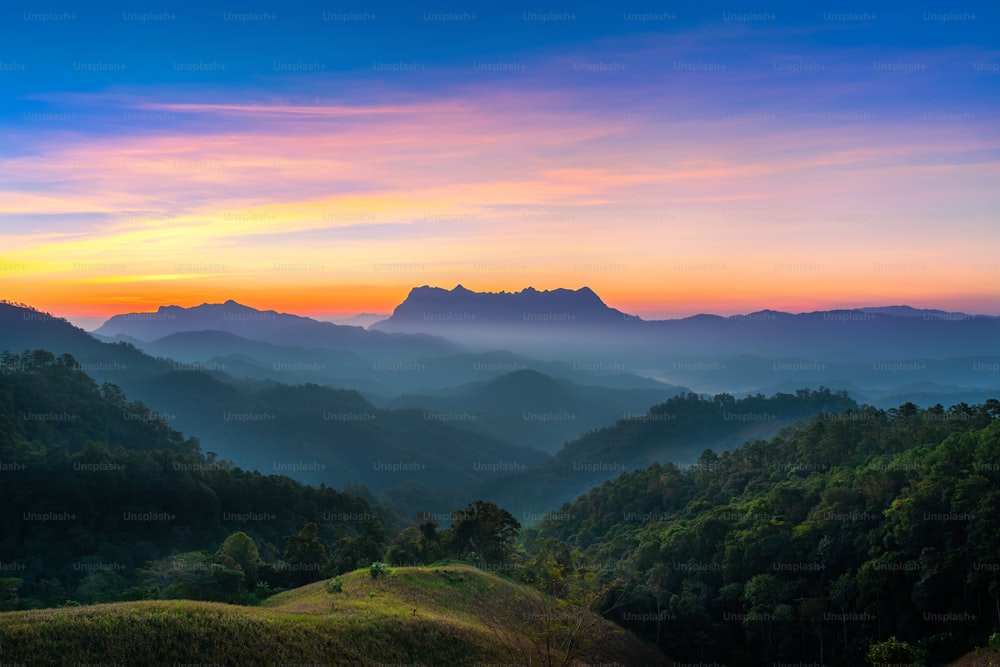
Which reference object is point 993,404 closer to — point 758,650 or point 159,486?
point 758,650

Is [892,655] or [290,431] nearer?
[892,655]

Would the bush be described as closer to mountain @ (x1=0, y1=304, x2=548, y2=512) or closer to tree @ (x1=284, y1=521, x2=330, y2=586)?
tree @ (x1=284, y1=521, x2=330, y2=586)

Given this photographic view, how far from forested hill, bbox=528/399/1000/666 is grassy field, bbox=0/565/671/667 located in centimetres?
1018

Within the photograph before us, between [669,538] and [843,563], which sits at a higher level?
[843,563]

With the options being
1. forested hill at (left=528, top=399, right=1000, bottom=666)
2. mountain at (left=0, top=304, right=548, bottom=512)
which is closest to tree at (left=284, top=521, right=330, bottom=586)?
forested hill at (left=528, top=399, right=1000, bottom=666)

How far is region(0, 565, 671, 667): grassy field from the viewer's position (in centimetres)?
1798

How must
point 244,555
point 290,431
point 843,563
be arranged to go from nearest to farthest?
1. point 244,555
2. point 843,563
3. point 290,431

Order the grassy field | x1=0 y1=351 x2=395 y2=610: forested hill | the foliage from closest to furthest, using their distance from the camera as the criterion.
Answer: the grassy field < the foliage < x1=0 y1=351 x2=395 y2=610: forested hill

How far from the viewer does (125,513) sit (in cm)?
6222

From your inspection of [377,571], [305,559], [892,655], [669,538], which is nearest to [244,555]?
[305,559]

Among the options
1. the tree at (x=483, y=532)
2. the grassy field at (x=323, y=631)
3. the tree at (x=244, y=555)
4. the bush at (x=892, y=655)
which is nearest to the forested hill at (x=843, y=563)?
the bush at (x=892, y=655)

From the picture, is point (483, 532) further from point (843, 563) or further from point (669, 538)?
point (843, 563)

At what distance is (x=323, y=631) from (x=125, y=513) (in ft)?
166

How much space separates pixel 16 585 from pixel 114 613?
927 inches
